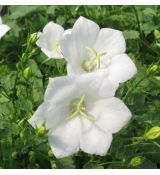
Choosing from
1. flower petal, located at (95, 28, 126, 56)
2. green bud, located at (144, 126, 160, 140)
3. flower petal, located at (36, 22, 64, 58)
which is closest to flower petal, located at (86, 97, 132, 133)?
green bud, located at (144, 126, 160, 140)

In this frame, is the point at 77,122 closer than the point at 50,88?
No

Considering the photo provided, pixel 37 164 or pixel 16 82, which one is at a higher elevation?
pixel 16 82

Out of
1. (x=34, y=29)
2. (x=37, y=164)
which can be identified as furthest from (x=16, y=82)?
(x=34, y=29)

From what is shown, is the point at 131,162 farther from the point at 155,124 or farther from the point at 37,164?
the point at 37,164

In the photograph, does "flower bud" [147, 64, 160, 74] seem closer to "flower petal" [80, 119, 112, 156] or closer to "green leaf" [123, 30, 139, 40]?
"flower petal" [80, 119, 112, 156]

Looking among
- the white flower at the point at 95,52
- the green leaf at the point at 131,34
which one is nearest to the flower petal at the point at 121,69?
the white flower at the point at 95,52
